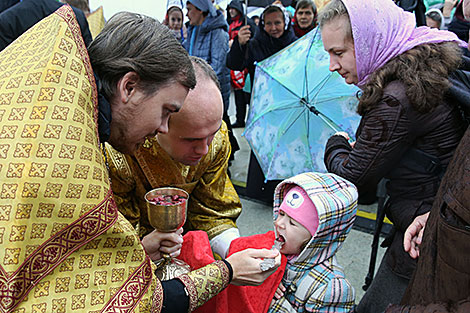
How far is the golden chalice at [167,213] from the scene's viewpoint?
4.91 feet

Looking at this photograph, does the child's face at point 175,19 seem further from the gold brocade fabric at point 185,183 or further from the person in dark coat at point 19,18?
the gold brocade fabric at point 185,183

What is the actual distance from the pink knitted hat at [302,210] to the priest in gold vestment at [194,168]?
0.45 m

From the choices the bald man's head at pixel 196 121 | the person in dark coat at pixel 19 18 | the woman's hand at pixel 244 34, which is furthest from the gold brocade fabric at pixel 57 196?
the woman's hand at pixel 244 34

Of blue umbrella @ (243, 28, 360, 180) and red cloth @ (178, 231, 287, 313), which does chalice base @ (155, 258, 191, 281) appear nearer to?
red cloth @ (178, 231, 287, 313)

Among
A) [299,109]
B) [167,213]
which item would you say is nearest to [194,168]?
[167,213]

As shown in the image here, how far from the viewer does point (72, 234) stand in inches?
44.2

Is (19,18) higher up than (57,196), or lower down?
higher up

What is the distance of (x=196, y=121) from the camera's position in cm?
183

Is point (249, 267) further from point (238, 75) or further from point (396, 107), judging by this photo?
point (238, 75)

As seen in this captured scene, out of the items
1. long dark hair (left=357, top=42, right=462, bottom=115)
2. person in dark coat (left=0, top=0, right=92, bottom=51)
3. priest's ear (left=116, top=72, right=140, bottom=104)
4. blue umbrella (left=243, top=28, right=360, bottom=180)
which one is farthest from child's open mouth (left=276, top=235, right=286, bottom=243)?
person in dark coat (left=0, top=0, right=92, bottom=51)

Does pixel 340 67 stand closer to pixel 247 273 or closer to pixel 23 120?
pixel 247 273

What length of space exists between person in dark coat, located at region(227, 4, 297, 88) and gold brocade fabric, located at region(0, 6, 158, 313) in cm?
376

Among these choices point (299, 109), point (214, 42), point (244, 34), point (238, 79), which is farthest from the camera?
point (238, 79)

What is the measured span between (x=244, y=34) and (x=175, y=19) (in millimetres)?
1805
